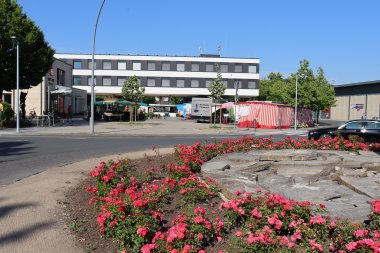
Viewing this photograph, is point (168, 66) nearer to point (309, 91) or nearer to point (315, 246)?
point (309, 91)

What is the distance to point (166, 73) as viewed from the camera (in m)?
82.7

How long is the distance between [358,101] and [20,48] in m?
62.8

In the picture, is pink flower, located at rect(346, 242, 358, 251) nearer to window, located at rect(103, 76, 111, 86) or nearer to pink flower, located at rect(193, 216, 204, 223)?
pink flower, located at rect(193, 216, 204, 223)

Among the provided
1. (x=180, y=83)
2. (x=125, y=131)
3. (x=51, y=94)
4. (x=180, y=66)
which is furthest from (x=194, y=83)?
(x=125, y=131)

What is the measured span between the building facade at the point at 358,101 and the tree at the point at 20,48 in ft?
161

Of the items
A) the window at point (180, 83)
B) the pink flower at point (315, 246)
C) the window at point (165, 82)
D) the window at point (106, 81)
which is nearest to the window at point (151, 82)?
the window at point (165, 82)

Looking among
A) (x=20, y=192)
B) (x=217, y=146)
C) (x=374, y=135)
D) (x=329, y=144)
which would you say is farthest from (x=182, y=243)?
(x=374, y=135)

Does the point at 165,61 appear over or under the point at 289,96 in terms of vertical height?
over

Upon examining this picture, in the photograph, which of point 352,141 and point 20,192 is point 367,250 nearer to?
point 20,192

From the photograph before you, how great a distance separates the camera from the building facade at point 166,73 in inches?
3233

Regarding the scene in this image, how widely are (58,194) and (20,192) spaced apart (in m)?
0.72

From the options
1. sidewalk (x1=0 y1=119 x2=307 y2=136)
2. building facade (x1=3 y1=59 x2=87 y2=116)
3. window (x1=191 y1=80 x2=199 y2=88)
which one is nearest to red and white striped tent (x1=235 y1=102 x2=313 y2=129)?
sidewalk (x1=0 y1=119 x2=307 y2=136)

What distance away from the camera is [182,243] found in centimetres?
407

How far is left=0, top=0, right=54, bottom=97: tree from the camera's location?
1188 inches
